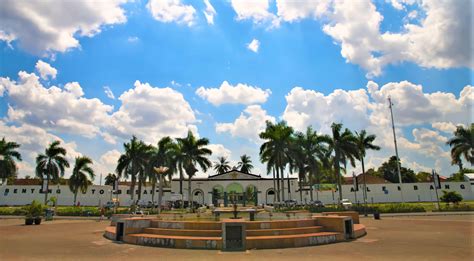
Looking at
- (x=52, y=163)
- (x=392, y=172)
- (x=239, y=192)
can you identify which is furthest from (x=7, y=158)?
(x=392, y=172)

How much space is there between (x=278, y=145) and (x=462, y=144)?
2764cm

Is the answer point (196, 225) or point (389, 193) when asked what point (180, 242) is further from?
point (389, 193)

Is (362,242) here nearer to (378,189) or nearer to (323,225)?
(323,225)

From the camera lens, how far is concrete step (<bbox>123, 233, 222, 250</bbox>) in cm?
1158

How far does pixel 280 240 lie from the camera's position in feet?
38.8

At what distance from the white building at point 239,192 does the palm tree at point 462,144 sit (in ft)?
39.9

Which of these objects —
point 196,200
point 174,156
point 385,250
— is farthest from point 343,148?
point 385,250

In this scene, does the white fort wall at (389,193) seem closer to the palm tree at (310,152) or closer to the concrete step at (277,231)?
the palm tree at (310,152)

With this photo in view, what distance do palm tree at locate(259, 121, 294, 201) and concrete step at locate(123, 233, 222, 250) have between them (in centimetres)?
2861

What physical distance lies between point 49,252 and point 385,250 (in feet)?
37.0

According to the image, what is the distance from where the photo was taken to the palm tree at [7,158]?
4028 cm

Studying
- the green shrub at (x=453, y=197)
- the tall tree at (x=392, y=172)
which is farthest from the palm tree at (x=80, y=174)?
the tall tree at (x=392, y=172)

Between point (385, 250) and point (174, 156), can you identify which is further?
point (174, 156)

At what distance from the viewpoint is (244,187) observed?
5578 centimetres
